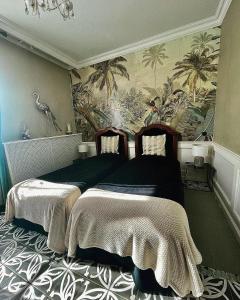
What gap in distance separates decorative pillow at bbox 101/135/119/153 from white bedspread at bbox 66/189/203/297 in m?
2.01

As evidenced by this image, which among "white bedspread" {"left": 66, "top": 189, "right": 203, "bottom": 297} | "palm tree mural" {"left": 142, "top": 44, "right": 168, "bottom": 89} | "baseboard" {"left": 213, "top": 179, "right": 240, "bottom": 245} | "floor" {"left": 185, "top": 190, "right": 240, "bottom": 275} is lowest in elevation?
"floor" {"left": 185, "top": 190, "right": 240, "bottom": 275}

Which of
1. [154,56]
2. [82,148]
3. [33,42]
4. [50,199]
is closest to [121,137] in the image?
[82,148]

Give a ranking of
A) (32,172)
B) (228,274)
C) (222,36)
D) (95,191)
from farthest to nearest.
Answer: (32,172)
(222,36)
(95,191)
(228,274)

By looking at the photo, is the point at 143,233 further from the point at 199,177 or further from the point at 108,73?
the point at 108,73

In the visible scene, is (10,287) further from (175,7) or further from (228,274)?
(175,7)

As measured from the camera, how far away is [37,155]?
300 cm

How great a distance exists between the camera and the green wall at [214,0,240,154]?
1991mm

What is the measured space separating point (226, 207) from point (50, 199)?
→ 212 centimetres

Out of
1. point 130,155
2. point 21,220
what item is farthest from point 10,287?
point 130,155

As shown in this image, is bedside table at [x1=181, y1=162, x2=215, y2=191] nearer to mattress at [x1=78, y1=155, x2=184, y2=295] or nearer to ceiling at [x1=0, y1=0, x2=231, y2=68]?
mattress at [x1=78, y1=155, x2=184, y2=295]

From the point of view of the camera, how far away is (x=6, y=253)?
5.73ft

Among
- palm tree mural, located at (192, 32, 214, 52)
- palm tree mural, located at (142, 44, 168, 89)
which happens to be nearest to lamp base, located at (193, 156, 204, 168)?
palm tree mural, located at (142, 44, 168, 89)

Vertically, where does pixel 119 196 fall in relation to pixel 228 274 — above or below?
above

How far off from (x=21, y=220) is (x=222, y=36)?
12.9 feet
